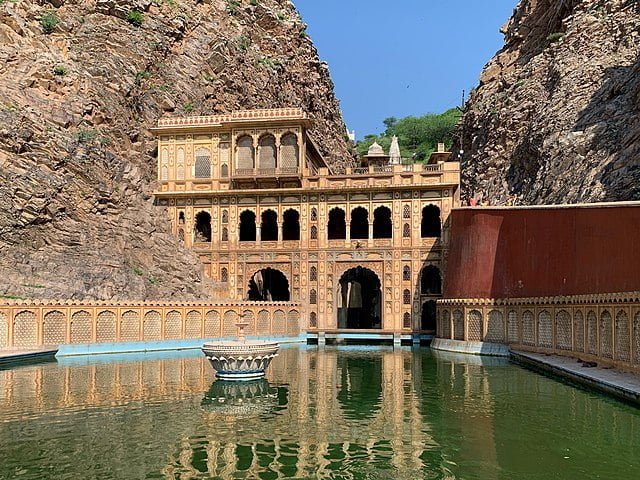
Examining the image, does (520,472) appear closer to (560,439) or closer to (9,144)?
(560,439)

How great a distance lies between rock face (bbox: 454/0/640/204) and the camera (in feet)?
107

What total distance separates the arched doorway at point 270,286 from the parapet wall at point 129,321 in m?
6.24

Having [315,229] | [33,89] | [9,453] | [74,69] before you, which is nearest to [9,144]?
[33,89]

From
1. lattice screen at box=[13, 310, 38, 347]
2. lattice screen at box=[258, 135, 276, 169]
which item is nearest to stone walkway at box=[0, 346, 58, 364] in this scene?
lattice screen at box=[13, 310, 38, 347]

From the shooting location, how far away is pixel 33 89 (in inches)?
1268

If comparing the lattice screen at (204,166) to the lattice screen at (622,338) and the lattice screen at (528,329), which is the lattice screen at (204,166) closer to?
the lattice screen at (528,329)

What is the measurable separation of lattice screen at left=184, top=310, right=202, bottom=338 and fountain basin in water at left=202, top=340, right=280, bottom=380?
40.5 ft

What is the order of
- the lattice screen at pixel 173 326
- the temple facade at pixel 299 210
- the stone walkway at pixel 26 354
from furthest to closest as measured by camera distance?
the temple facade at pixel 299 210, the lattice screen at pixel 173 326, the stone walkway at pixel 26 354

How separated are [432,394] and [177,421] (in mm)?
6194

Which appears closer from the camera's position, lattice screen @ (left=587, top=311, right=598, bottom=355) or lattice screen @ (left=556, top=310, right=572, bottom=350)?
lattice screen @ (left=587, top=311, right=598, bottom=355)

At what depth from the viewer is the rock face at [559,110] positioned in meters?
32.8

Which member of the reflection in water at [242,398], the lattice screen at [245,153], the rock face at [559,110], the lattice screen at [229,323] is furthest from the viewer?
the lattice screen at [245,153]

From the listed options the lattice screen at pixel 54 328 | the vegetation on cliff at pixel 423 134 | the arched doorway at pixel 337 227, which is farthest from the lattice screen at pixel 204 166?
the vegetation on cliff at pixel 423 134

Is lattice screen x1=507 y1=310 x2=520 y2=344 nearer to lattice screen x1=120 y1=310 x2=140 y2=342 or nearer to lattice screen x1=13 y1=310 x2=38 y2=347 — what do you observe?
lattice screen x1=120 y1=310 x2=140 y2=342
